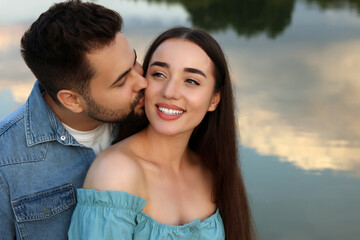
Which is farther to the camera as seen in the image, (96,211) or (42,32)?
(42,32)

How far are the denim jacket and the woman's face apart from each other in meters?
0.63

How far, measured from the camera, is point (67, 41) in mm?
2768

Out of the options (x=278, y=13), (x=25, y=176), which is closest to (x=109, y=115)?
(x=25, y=176)

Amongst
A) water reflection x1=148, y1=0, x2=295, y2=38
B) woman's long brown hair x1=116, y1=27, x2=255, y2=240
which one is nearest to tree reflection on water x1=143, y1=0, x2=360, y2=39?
water reflection x1=148, y1=0, x2=295, y2=38

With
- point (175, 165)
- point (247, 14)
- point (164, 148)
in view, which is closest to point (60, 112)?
point (164, 148)

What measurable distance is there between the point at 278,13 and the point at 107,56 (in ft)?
46.6

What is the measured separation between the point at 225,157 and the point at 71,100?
1.11 m

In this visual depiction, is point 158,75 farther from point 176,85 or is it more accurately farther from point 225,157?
point 225,157

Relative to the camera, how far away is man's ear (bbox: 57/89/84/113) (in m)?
2.99

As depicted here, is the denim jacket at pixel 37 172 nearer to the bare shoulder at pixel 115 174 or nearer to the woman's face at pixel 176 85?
the bare shoulder at pixel 115 174

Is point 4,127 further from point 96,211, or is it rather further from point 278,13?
point 278,13

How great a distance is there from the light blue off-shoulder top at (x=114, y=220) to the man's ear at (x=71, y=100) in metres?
0.63

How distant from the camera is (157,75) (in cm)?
284

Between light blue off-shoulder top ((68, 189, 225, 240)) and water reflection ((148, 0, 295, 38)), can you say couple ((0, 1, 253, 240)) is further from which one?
water reflection ((148, 0, 295, 38))
